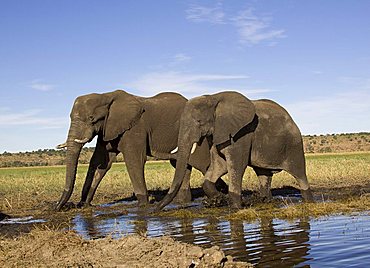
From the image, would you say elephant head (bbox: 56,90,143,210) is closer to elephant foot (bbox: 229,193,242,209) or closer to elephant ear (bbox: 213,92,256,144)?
elephant ear (bbox: 213,92,256,144)

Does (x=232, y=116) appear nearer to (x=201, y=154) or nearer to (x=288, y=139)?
(x=288, y=139)

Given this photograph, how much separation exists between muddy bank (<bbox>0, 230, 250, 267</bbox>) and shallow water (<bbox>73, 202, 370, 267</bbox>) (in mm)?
896

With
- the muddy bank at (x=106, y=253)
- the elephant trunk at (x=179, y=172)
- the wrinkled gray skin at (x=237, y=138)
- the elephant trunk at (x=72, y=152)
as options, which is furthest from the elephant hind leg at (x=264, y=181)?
the muddy bank at (x=106, y=253)

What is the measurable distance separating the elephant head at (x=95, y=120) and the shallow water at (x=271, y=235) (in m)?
2.82

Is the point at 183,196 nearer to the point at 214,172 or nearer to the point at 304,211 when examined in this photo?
the point at 214,172

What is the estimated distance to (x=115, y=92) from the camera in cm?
1858

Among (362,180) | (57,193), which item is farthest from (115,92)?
(362,180)

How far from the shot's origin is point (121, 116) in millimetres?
17938

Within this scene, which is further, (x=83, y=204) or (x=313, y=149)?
(x=313, y=149)

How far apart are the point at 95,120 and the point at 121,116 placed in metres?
0.80

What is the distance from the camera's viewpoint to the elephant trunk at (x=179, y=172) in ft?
49.3

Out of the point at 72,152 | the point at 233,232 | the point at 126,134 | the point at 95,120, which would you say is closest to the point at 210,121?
the point at 126,134

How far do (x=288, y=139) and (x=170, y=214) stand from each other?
159 inches

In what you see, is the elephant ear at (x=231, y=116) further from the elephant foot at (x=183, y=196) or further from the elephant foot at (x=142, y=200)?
the elephant foot at (x=183, y=196)
